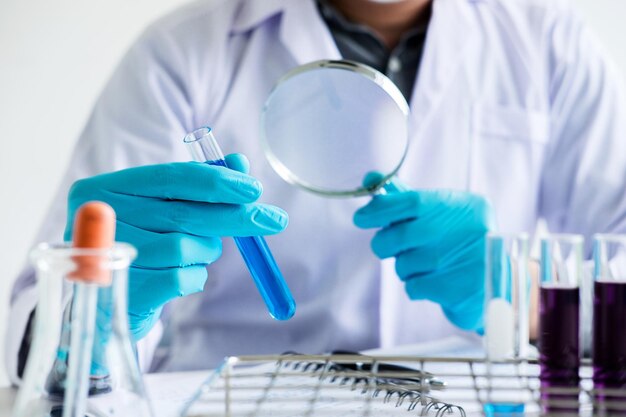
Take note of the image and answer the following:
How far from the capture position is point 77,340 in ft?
2.21

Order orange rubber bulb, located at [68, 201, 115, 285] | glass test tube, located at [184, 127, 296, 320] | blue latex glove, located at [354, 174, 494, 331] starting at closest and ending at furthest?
orange rubber bulb, located at [68, 201, 115, 285] < glass test tube, located at [184, 127, 296, 320] < blue latex glove, located at [354, 174, 494, 331]

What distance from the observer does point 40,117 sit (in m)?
2.55

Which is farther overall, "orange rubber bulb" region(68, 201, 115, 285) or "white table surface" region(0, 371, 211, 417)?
"white table surface" region(0, 371, 211, 417)

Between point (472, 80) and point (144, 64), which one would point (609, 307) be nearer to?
point (472, 80)

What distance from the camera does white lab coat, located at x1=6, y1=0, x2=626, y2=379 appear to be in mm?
1606

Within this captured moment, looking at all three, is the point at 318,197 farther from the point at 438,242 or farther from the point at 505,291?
the point at 505,291

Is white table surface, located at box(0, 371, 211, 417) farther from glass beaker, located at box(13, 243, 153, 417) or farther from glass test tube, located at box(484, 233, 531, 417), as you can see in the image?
glass test tube, located at box(484, 233, 531, 417)

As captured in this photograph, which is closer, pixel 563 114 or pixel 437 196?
pixel 437 196

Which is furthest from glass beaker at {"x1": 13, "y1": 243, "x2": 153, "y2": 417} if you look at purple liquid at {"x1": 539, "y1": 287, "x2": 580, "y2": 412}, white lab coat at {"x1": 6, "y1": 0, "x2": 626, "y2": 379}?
white lab coat at {"x1": 6, "y1": 0, "x2": 626, "y2": 379}

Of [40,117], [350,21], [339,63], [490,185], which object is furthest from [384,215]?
[40,117]

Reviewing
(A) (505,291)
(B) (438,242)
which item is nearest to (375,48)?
(B) (438,242)

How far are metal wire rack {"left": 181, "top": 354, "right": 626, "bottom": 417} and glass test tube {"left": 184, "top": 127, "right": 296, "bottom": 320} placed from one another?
101 mm

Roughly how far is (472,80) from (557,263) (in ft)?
3.10

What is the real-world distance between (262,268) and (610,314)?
0.45 meters
